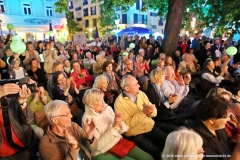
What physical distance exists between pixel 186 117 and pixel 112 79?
1833 mm

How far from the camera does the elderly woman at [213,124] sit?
1752mm

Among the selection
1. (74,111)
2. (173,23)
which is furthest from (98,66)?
(173,23)

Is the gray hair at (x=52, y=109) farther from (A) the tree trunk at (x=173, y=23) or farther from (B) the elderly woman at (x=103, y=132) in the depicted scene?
(A) the tree trunk at (x=173, y=23)

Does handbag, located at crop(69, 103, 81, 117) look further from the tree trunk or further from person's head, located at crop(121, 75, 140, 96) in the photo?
the tree trunk

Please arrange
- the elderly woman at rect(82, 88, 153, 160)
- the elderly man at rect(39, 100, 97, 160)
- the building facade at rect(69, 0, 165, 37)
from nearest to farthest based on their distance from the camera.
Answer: the elderly man at rect(39, 100, 97, 160), the elderly woman at rect(82, 88, 153, 160), the building facade at rect(69, 0, 165, 37)

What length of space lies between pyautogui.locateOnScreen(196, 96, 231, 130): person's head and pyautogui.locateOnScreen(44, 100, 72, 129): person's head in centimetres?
137

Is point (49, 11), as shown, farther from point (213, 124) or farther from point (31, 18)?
point (213, 124)

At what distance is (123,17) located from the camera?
35.2m

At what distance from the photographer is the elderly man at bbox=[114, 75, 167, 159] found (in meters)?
2.38

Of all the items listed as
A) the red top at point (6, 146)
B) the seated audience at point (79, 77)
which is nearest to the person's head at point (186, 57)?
the seated audience at point (79, 77)

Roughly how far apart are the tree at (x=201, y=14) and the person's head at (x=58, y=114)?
5.90m

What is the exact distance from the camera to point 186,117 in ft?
9.95

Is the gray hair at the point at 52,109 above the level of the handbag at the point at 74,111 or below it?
above

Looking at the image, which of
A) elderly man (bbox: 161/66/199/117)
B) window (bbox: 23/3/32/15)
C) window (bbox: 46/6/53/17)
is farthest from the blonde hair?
window (bbox: 46/6/53/17)
